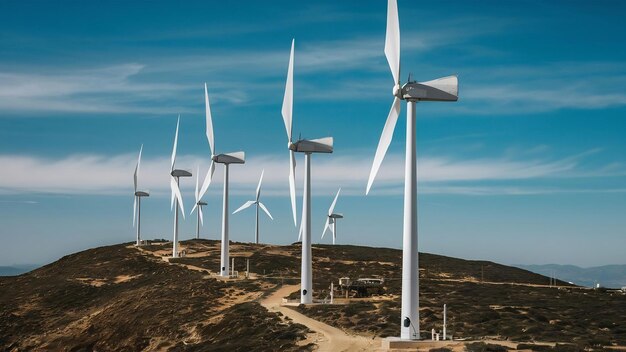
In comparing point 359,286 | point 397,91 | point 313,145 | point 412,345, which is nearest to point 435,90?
point 397,91

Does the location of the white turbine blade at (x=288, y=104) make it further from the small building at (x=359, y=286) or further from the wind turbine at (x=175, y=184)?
the wind turbine at (x=175, y=184)

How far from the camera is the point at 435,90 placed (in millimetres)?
46250

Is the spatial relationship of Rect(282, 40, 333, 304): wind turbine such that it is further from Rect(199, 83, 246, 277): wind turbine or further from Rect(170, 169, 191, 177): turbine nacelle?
Rect(170, 169, 191, 177): turbine nacelle

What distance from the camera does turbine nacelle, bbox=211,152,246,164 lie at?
318 ft

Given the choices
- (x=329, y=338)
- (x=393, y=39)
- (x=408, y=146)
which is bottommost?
(x=329, y=338)

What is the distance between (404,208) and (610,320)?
29774 millimetres

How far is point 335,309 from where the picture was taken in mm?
66188

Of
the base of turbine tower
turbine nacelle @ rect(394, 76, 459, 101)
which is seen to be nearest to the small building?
the base of turbine tower

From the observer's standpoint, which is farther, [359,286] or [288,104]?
[359,286]

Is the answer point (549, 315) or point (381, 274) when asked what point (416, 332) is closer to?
point (549, 315)

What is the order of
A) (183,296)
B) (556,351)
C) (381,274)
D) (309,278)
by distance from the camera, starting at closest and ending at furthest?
1. (556,351)
2. (309,278)
3. (183,296)
4. (381,274)

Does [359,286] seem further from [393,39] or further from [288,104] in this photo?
[393,39]

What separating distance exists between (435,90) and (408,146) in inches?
168

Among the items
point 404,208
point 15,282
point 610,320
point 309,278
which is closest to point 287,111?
point 309,278
